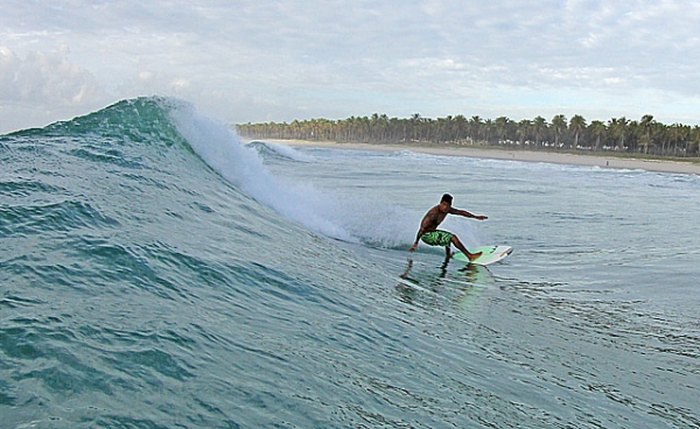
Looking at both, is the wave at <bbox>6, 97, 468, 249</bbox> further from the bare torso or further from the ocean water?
the bare torso

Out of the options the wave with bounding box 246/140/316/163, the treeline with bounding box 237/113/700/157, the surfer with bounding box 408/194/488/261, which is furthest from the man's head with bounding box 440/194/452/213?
the treeline with bounding box 237/113/700/157

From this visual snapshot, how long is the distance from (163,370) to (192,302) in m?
1.68

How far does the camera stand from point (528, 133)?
11075 cm

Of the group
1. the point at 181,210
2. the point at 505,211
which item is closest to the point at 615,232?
the point at 505,211

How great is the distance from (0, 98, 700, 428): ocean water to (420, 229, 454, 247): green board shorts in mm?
334

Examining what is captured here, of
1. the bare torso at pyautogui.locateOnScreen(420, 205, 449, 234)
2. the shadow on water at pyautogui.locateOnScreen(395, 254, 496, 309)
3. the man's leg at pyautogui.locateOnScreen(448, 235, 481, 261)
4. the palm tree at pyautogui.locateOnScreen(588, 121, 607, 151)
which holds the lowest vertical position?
the shadow on water at pyautogui.locateOnScreen(395, 254, 496, 309)

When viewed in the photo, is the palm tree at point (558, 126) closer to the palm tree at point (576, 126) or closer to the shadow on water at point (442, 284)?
the palm tree at point (576, 126)

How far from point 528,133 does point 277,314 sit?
109877 millimetres

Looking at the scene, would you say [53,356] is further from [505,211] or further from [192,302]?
[505,211]

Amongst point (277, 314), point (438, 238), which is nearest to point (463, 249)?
point (438, 238)

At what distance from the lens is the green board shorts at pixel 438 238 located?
11906mm

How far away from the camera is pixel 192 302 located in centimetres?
589

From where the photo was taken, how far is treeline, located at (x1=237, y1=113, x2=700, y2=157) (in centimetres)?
8994

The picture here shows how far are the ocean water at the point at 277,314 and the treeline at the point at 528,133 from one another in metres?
65.7
